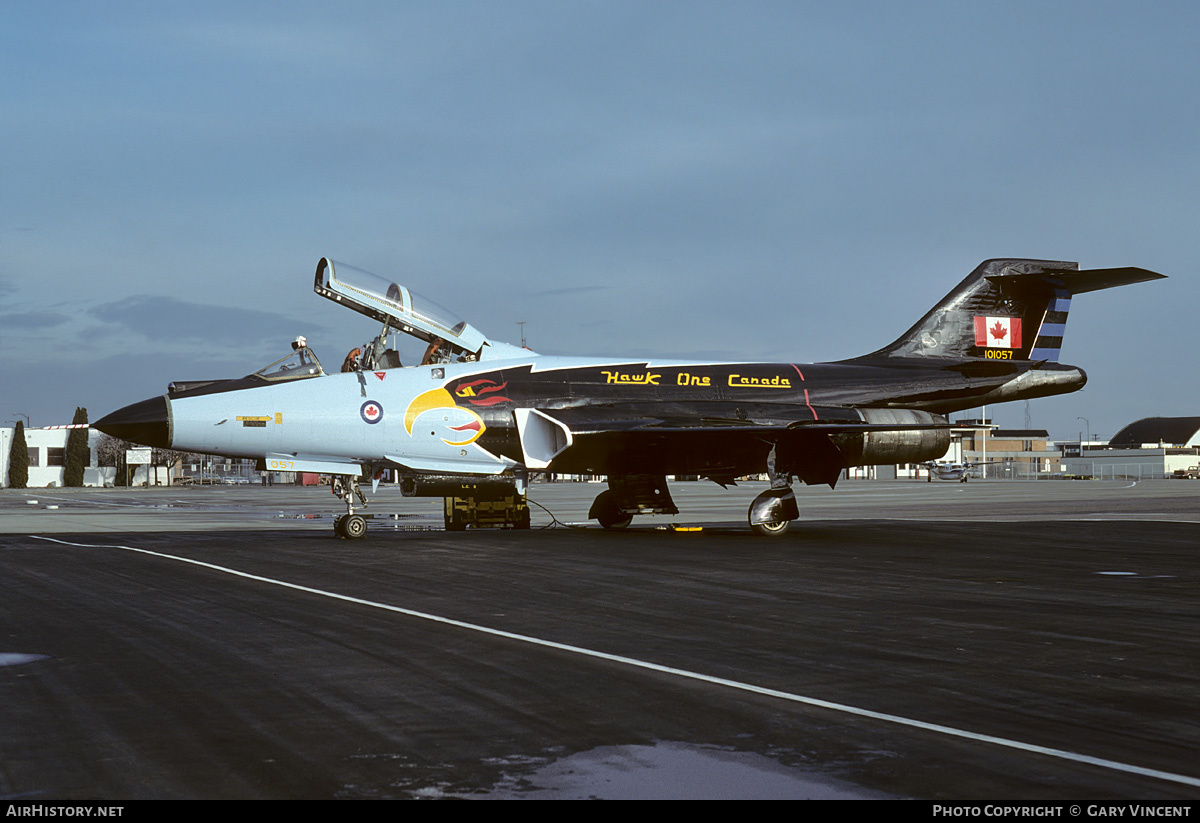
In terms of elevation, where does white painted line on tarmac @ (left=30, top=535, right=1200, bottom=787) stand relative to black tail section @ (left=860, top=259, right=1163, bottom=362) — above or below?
below

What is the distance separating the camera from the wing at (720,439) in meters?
21.0

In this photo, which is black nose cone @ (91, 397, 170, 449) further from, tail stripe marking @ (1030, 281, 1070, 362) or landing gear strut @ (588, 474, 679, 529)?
tail stripe marking @ (1030, 281, 1070, 362)

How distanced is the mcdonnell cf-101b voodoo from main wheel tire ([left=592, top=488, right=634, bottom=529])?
46 millimetres

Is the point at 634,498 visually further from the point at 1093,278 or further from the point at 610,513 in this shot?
the point at 1093,278

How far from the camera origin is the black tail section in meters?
24.5

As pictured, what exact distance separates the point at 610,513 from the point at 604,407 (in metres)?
3.38

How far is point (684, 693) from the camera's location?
665cm

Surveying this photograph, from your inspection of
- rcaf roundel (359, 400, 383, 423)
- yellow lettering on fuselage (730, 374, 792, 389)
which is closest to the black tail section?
yellow lettering on fuselage (730, 374, 792, 389)

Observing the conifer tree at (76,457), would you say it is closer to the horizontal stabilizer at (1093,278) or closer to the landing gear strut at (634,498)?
the landing gear strut at (634,498)

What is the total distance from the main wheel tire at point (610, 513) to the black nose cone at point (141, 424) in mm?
9454

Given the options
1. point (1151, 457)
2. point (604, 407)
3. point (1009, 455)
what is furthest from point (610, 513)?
point (1009, 455)

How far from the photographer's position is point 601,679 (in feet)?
23.4

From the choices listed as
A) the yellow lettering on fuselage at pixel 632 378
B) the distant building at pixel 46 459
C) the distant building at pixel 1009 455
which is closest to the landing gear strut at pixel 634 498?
the yellow lettering on fuselage at pixel 632 378
